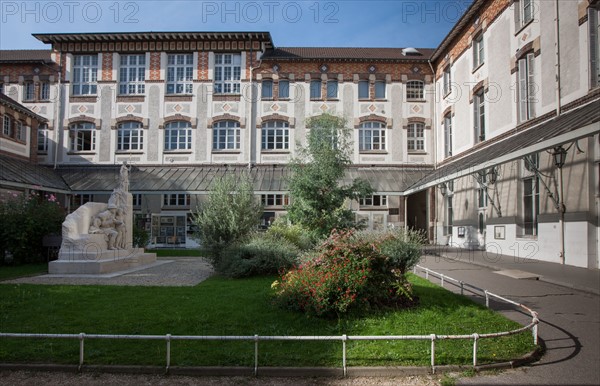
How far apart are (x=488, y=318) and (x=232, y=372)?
15.8ft

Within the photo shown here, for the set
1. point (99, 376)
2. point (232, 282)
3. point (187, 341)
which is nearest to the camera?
point (99, 376)

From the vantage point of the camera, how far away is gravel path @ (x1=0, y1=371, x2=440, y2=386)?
5398 mm

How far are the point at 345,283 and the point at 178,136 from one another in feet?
84.8

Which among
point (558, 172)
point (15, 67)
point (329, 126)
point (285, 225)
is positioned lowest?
point (285, 225)

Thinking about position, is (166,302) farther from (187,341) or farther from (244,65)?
(244,65)

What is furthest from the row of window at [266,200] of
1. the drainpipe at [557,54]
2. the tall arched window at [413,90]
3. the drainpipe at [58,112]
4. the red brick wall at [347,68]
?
the drainpipe at [557,54]

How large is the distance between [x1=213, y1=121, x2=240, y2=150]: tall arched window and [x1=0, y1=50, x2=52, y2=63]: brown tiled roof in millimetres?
13203

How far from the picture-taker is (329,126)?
17.5m

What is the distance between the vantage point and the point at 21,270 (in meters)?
15.4

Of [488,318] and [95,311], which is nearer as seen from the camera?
[488,318]

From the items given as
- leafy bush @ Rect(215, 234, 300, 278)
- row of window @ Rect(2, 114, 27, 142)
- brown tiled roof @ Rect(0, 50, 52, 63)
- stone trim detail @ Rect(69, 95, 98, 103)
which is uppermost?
brown tiled roof @ Rect(0, 50, 52, 63)

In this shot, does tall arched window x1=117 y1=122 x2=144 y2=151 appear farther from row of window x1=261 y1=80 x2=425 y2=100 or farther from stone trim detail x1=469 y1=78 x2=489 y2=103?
stone trim detail x1=469 y1=78 x2=489 y2=103

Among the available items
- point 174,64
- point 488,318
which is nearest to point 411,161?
point 174,64

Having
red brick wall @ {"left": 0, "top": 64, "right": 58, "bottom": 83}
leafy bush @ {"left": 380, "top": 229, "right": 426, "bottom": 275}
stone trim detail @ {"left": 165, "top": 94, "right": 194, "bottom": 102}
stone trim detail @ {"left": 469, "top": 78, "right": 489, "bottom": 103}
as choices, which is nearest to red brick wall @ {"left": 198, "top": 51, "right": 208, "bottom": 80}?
stone trim detail @ {"left": 165, "top": 94, "right": 194, "bottom": 102}
